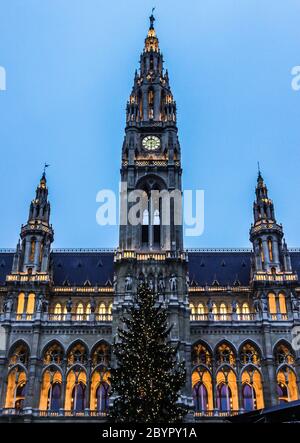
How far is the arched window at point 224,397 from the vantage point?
179 feet

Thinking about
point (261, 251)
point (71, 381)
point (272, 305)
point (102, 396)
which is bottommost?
point (102, 396)

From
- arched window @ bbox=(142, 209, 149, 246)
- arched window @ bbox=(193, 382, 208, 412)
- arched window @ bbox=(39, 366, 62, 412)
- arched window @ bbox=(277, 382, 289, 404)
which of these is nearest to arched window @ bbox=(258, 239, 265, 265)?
arched window @ bbox=(142, 209, 149, 246)

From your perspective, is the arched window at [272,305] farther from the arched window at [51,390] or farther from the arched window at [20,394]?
the arched window at [20,394]

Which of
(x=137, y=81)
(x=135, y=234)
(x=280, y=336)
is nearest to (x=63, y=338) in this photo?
(x=135, y=234)

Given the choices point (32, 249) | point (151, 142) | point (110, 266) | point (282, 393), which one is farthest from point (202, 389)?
point (151, 142)

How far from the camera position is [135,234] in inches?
2393

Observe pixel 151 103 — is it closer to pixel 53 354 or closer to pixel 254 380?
pixel 53 354

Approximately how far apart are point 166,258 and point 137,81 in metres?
29.8

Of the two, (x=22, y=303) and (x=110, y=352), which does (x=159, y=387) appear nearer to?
(x=110, y=352)

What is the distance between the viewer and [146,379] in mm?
32406

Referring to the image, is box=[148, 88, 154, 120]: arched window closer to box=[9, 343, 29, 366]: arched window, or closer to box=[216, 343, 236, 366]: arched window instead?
box=[216, 343, 236, 366]: arched window

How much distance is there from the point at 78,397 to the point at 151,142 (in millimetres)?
33408

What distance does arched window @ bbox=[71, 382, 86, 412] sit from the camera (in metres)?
54.7
